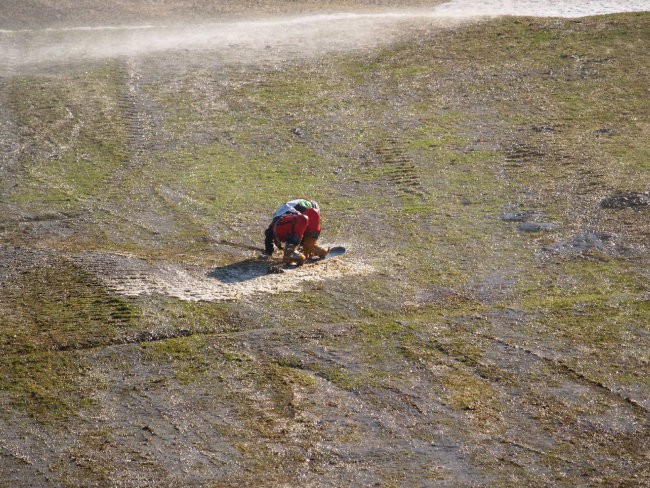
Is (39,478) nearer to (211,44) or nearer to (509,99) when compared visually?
(509,99)

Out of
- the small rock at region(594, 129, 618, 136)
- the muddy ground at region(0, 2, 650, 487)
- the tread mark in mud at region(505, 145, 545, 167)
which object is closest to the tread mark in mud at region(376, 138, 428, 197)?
the muddy ground at region(0, 2, 650, 487)

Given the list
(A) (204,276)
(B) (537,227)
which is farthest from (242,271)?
(B) (537,227)

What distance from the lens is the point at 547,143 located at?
29156 mm

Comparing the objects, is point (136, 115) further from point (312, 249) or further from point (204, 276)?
point (204, 276)

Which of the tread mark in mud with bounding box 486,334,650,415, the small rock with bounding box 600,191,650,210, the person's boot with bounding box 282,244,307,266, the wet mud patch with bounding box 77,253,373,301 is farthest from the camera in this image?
the small rock with bounding box 600,191,650,210

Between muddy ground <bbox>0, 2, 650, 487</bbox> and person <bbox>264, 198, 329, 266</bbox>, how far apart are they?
1.96ft

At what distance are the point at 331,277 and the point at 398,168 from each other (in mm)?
8458

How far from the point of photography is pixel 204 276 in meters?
19.6

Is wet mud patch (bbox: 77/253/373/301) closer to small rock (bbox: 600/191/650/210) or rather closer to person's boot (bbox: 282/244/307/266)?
person's boot (bbox: 282/244/307/266)

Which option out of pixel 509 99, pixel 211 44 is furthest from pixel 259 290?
pixel 211 44

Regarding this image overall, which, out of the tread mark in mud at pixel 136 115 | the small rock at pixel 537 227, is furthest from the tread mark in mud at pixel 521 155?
the tread mark in mud at pixel 136 115

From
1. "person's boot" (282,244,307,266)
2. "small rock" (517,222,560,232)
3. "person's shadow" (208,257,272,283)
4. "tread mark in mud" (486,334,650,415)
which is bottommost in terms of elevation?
"tread mark in mud" (486,334,650,415)

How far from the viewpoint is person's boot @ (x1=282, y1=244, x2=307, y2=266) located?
20.2 m

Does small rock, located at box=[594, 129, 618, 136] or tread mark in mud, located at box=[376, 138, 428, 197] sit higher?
small rock, located at box=[594, 129, 618, 136]
